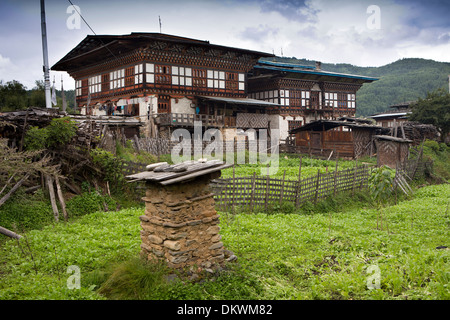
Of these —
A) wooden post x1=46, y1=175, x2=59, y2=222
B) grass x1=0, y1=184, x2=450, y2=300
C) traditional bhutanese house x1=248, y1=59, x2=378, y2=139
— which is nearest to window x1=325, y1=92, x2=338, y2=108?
traditional bhutanese house x1=248, y1=59, x2=378, y2=139

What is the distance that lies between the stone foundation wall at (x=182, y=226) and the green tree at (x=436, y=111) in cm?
3681

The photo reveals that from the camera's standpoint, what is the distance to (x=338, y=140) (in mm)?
31125

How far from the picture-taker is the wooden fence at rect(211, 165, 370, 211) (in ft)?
43.0

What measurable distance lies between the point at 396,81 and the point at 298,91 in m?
51.6

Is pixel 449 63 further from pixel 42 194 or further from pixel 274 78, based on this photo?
pixel 42 194

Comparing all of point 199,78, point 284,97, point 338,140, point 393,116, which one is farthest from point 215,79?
point 393,116

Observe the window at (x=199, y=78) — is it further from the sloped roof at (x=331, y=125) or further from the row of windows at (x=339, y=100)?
the row of windows at (x=339, y=100)

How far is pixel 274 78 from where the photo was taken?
123ft

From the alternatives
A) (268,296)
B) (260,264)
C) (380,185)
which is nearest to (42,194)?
(260,264)

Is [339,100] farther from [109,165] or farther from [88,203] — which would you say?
[88,203]

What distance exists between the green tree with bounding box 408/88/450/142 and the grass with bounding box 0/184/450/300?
29.9 m

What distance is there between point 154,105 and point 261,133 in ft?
38.4

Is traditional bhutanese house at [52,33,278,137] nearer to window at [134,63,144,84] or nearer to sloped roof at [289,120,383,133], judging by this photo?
window at [134,63,144,84]

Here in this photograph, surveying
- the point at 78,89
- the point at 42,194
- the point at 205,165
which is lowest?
the point at 42,194
